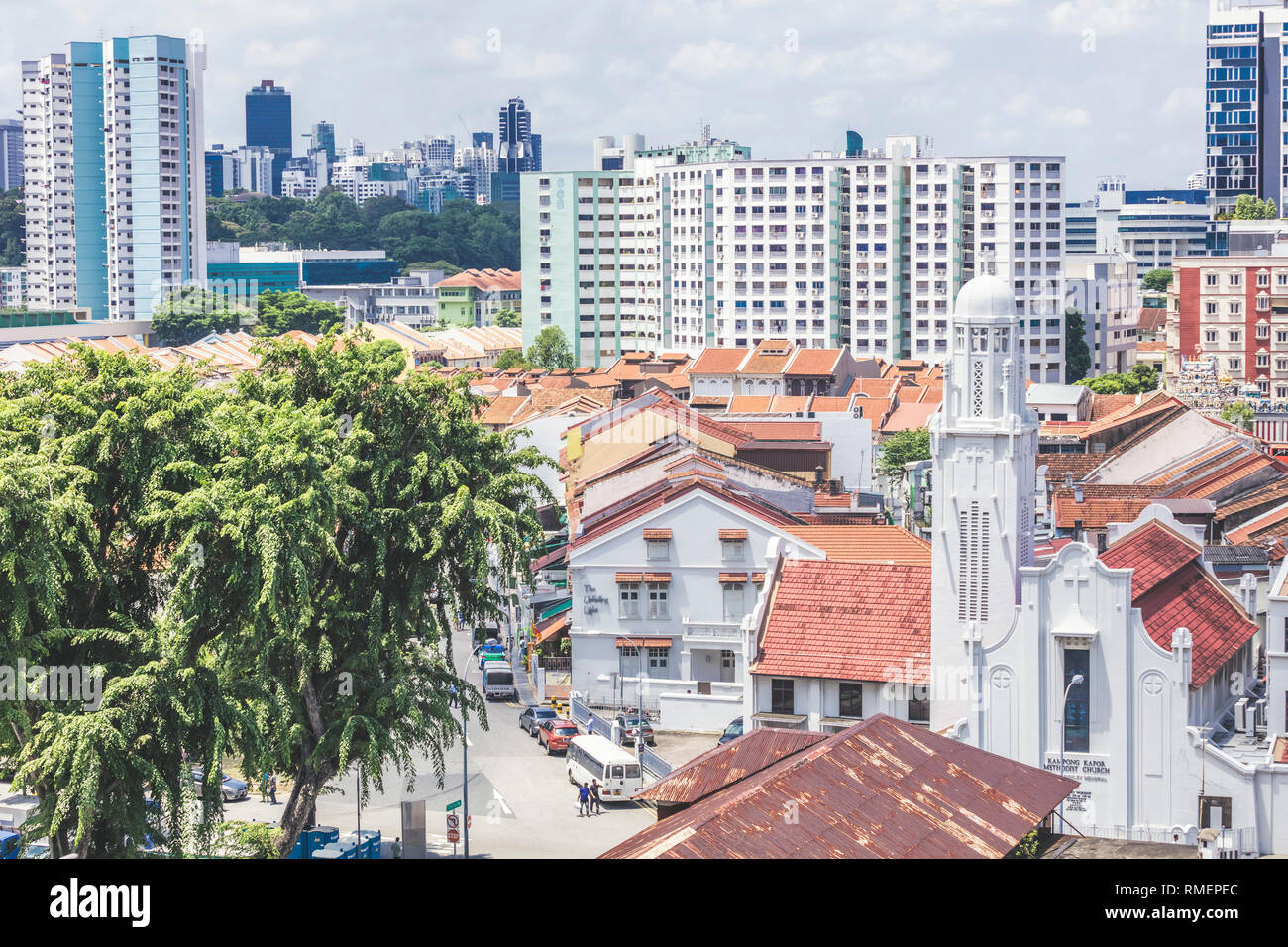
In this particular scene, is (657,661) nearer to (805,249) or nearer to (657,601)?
(657,601)

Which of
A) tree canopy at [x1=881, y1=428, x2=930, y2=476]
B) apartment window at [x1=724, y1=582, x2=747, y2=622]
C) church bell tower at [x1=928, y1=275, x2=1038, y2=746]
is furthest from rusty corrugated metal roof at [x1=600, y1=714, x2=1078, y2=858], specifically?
tree canopy at [x1=881, y1=428, x2=930, y2=476]

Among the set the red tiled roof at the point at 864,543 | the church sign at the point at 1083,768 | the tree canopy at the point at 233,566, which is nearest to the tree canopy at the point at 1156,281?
the red tiled roof at the point at 864,543

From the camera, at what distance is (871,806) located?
18.6 metres

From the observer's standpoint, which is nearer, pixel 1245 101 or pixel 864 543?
pixel 864 543

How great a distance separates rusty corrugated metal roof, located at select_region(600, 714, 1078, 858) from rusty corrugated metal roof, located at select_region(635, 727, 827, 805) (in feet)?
1.84

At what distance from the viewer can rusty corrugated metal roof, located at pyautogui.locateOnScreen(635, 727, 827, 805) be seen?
72.9 ft

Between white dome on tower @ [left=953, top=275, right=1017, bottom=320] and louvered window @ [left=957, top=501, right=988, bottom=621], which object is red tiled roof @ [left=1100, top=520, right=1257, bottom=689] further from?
white dome on tower @ [left=953, top=275, right=1017, bottom=320]

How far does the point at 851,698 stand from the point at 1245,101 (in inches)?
5383

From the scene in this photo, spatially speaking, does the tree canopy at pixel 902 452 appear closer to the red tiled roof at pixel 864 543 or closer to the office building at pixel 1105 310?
the red tiled roof at pixel 864 543

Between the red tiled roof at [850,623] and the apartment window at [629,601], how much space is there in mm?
6610

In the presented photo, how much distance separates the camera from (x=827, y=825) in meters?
17.8

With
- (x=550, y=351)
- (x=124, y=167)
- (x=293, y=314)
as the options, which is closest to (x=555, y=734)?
(x=550, y=351)
